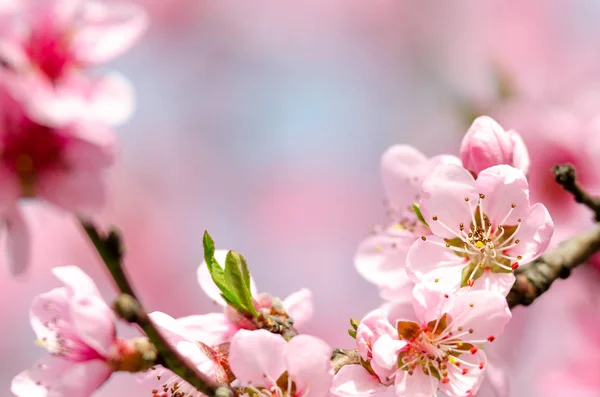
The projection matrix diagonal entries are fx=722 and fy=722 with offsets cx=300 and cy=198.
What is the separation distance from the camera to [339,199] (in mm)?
3748

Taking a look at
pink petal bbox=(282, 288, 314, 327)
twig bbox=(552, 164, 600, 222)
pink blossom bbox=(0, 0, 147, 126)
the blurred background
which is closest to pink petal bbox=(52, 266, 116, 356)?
pink blossom bbox=(0, 0, 147, 126)

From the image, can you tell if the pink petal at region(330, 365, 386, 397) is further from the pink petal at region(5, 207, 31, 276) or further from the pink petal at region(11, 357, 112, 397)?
the pink petal at region(5, 207, 31, 276)

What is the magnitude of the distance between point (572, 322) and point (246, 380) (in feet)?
3.92

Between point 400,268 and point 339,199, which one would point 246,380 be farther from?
point 339,199

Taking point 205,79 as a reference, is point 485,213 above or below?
below

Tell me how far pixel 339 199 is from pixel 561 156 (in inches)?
86.2

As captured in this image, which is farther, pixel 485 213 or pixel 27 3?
pixel 485 213

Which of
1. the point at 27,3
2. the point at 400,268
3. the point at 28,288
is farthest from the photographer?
the point at 28,288

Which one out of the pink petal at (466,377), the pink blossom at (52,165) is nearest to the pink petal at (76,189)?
the pink blossom at (52,165)

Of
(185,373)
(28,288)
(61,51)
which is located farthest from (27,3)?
(28,288)

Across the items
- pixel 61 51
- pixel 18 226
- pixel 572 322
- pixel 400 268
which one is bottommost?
pixel 572 322

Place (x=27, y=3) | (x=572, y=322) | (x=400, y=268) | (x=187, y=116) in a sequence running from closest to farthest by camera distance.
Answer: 1. (x=27, y=3)
2. (x=400, y=268)
3. (x=572, y=322)
4. (x=187, y=116)

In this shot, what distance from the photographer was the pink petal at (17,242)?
2.22ft

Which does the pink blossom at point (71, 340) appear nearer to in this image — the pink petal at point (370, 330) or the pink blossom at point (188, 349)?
the pink blossom at point (188, 349)
